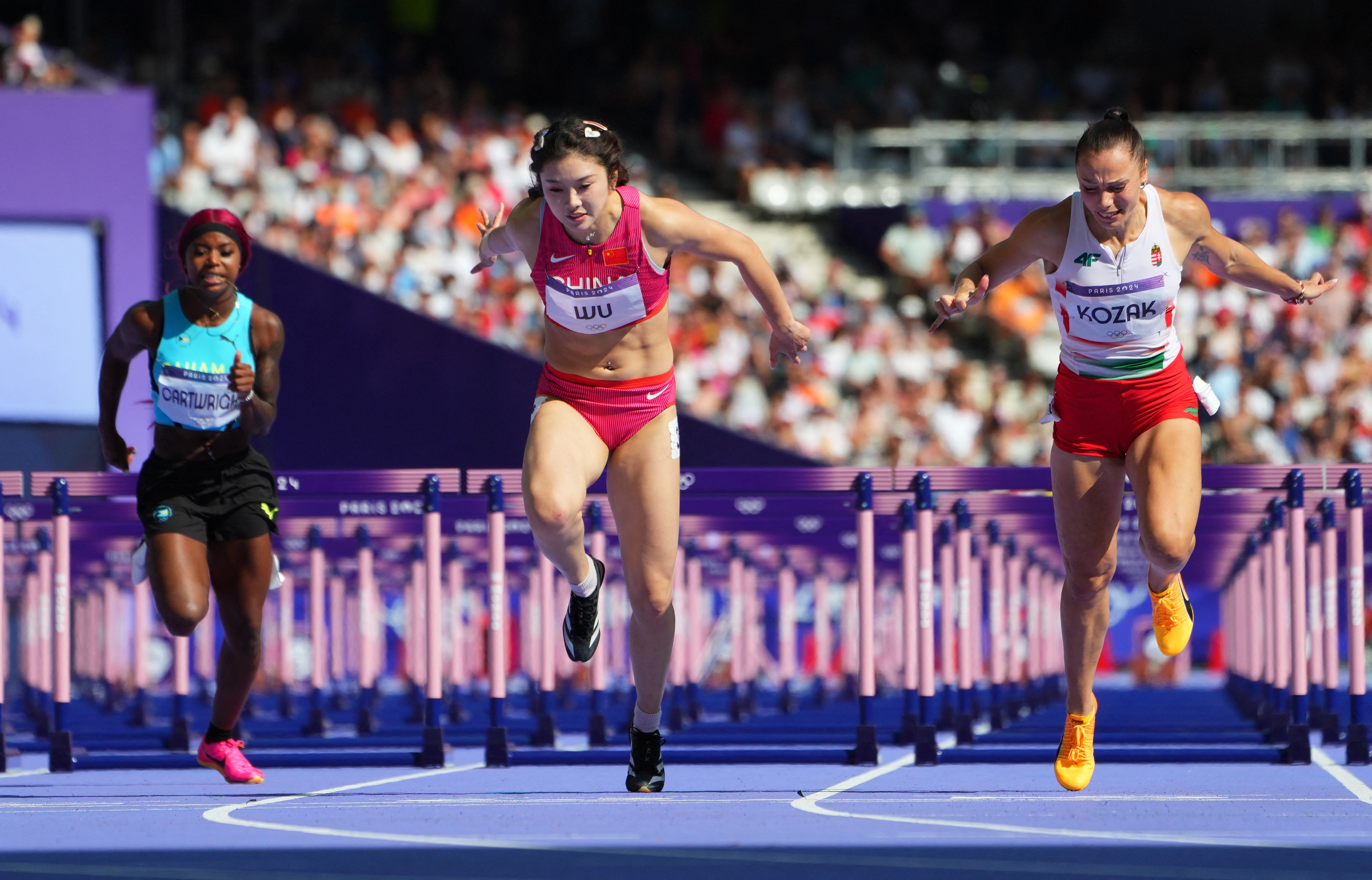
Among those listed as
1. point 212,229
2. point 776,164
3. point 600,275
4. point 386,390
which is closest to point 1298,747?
point 600,275

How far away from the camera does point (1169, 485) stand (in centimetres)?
652

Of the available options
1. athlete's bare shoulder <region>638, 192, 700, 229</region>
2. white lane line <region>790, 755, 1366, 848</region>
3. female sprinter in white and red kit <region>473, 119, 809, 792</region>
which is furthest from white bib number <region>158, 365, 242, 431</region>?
white lane line <region>790, 755, 1366, 848</region>

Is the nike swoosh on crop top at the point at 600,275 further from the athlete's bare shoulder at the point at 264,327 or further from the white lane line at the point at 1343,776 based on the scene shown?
the white lane line at the point at 1343,776

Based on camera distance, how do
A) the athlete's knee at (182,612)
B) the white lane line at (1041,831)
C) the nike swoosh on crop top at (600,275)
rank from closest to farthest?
the white lane line at (1041,831)
the nike swoosh on crop top at (600,275)
the athlete's knee at (182,612)

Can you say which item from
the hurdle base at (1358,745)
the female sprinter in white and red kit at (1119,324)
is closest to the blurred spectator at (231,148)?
the hurdle base at (1358,745)

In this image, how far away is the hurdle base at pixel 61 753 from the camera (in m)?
8.91

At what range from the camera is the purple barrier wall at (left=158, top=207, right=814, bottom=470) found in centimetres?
1410

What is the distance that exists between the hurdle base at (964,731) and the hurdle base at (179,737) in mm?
4001

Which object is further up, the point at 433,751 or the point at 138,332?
the point at 138,332

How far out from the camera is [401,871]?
5125mm

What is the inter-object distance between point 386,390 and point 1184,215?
8.73 meters

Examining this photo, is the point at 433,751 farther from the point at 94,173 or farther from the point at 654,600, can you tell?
the point at 94,173

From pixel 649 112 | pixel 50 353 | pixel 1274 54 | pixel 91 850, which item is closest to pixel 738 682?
pixel 50 353

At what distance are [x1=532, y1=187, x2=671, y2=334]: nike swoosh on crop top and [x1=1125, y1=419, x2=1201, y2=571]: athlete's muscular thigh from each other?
167 cm
